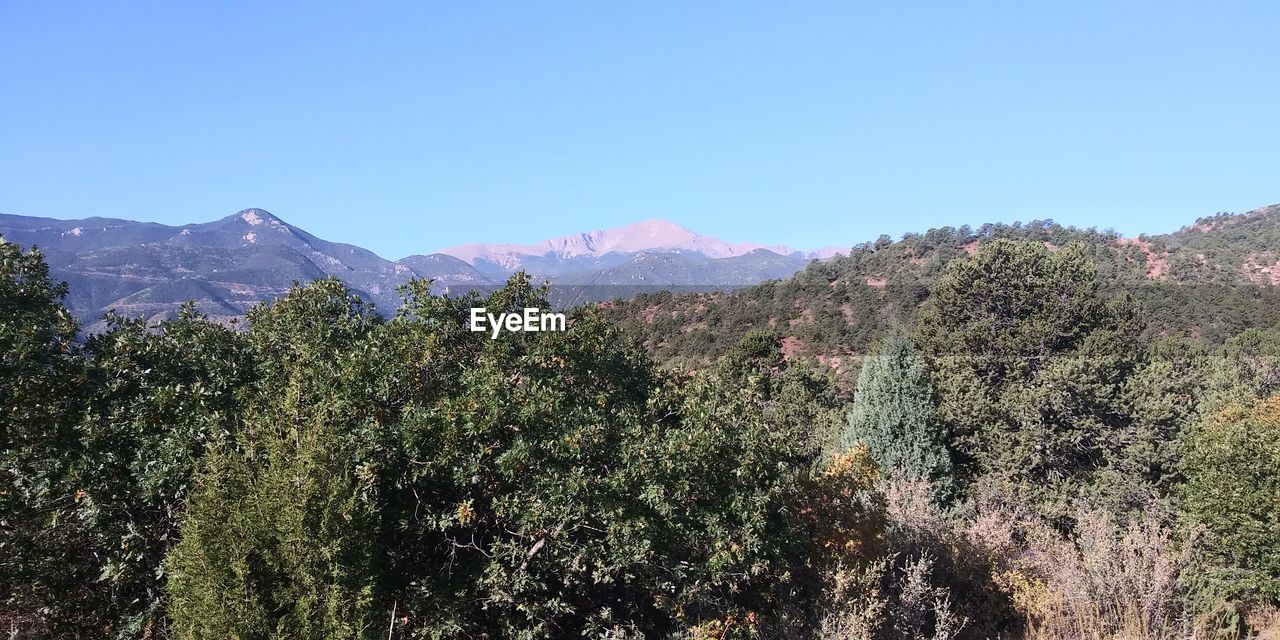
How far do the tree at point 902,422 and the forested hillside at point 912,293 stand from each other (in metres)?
18.6

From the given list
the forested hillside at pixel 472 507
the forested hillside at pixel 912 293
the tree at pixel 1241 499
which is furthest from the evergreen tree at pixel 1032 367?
the forested hillside at pixel 912 293

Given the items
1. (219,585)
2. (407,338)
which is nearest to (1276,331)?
(407,338)

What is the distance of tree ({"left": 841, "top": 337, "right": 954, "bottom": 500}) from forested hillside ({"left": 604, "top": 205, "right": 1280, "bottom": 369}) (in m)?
18.6

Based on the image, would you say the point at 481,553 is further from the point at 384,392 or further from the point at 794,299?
the point at 794,299

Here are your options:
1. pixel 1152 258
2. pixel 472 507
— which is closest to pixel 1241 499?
pixel 472 507

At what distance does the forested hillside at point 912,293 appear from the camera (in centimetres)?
4194

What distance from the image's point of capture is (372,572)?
6.76 meters

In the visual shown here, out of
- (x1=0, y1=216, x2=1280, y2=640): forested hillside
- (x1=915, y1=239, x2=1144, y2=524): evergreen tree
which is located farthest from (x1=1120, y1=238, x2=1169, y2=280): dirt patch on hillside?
(x1=0, y1=216, x2=1280, y2=640): forested hillside

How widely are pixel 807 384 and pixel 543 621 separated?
80.3 feet

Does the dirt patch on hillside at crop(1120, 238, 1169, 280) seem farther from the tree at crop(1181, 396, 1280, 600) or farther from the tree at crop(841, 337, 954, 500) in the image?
the tree at crop(1181, 396, 1280, 600)

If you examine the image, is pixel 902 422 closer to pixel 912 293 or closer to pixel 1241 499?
pixel 1241 499

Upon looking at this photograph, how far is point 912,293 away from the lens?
51438mm

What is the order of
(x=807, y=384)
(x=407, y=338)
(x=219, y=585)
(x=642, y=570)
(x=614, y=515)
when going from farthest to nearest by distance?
(x=807, y=384) < (x=407, y=338) < (x=642, y=570) < (x=614, y=515) < (x=219, y=585)

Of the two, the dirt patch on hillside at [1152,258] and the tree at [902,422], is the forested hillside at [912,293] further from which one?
the tree at [902,422]
